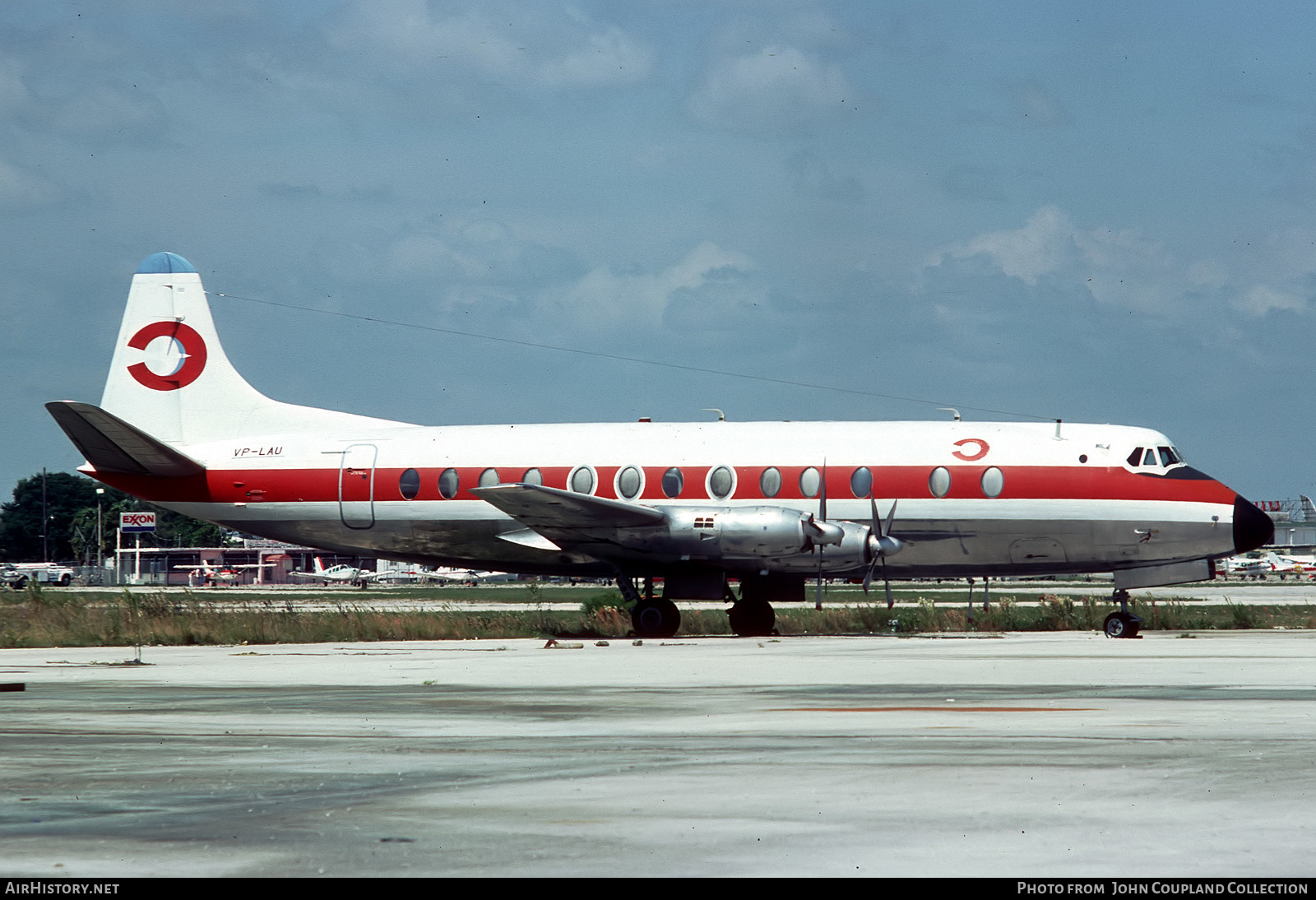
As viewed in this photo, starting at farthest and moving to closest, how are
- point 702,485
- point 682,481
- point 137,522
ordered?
point 137,522, point 682,481, point 702,485

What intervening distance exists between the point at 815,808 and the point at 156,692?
10.6 m

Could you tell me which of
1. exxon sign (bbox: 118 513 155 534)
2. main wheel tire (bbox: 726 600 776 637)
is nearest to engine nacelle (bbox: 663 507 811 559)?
main wheel tire (bbox: 726 600 776 637)

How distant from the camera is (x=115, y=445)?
3231 centimetres

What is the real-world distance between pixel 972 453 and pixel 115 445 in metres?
18.7

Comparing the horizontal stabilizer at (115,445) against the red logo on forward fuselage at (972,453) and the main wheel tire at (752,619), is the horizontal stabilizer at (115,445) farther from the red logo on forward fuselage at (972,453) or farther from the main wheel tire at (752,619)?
the red logo on forward fuselage at (972,453)

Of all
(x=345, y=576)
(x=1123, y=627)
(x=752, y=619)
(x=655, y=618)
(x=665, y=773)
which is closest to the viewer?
(x=665, y=773)

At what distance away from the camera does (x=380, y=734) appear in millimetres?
12312

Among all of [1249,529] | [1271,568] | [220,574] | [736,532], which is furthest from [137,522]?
[1249,529]

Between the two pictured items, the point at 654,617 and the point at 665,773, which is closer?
the point at 665,773

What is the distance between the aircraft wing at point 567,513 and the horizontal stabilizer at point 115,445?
24.8 feet

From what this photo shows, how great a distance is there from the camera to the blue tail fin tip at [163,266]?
35750mm

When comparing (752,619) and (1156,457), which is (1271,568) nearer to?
(1156,457)

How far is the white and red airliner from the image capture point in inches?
1160
